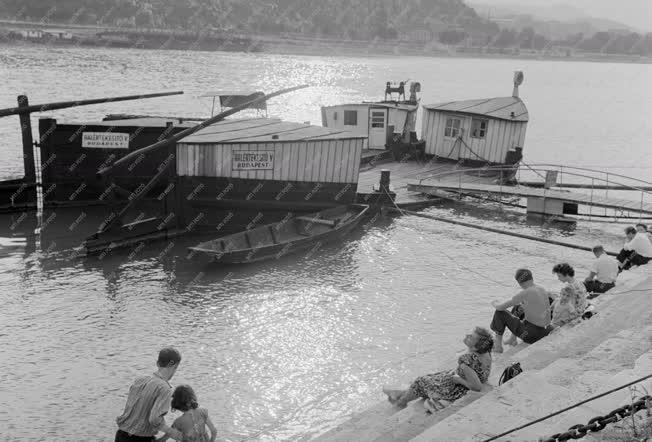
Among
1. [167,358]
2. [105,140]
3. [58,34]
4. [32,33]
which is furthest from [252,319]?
[58,34]

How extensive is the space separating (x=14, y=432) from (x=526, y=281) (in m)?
10.0

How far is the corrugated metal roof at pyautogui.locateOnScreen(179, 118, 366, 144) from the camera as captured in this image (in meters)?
26.3

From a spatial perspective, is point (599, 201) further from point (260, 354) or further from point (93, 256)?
point (93, 256)

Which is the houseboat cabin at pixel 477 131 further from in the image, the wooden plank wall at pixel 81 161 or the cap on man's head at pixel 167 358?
the cap on man's head at pixel 167 358

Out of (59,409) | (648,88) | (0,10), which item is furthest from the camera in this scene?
(648,88)

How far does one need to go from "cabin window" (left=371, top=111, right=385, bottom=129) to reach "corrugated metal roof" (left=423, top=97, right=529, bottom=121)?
275 centimetres

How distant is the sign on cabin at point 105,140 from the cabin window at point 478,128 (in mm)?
18421

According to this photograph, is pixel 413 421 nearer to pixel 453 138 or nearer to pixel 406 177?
pixel 406 177

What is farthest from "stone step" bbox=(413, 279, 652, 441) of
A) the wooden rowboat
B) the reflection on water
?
the wooden rowboat

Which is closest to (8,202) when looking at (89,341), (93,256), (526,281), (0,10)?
(93,256)

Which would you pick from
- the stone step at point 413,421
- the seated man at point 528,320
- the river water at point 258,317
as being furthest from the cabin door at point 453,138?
the stone step at point 413,421

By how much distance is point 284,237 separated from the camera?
25422 millimetres

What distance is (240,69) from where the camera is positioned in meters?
148

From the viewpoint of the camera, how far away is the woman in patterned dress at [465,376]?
1035 centimetres
